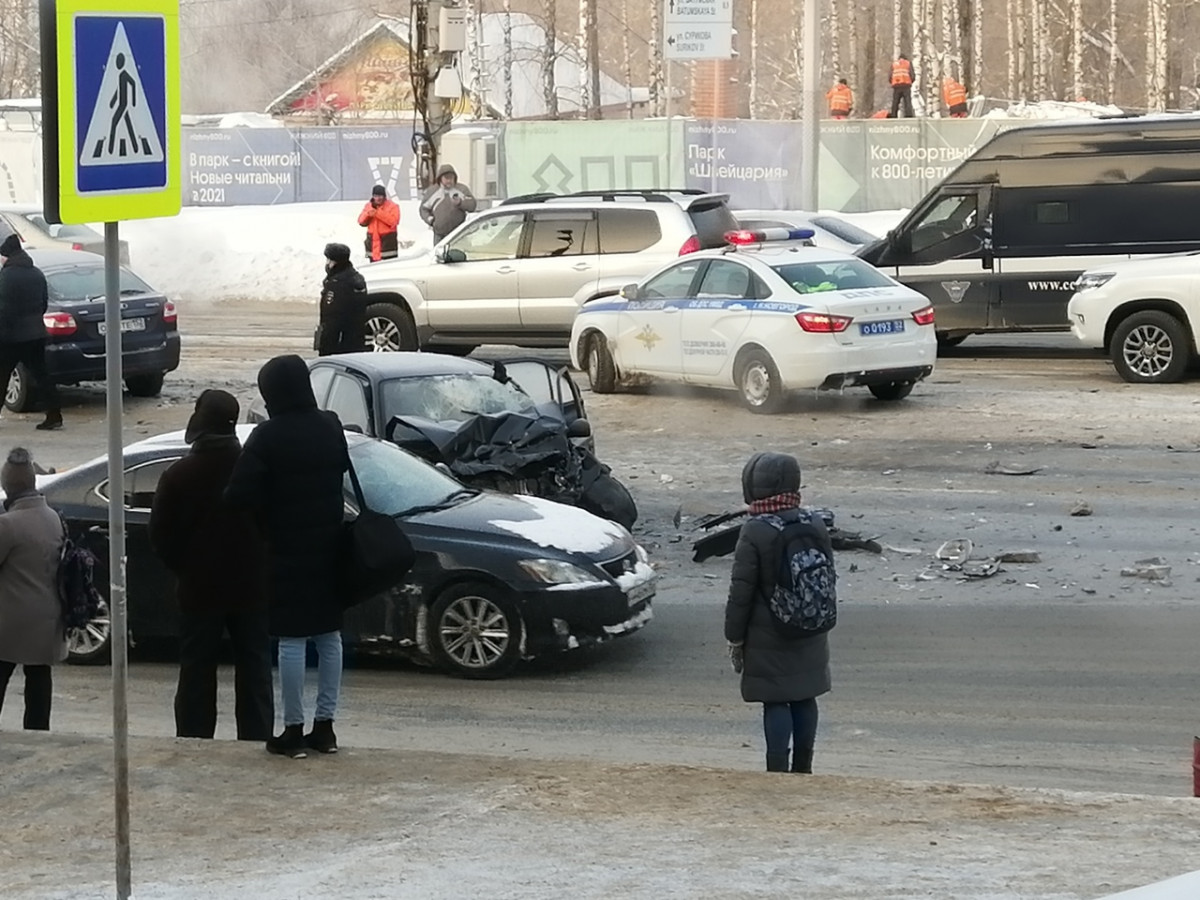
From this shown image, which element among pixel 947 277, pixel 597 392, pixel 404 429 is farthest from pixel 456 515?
pixel 947 277

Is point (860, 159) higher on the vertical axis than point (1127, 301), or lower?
higher

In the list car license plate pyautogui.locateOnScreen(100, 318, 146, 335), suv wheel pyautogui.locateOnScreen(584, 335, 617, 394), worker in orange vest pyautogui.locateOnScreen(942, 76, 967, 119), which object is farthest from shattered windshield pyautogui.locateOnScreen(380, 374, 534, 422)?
worker in orange vest pyautogui.locateOnScreen(942, 76, 967, 119)

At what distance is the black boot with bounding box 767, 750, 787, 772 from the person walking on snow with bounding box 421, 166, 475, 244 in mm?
19376

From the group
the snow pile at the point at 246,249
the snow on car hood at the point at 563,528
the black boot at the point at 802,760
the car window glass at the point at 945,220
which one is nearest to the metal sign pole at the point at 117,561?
the black boot at the point at 802,760

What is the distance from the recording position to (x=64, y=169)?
5.59 metres

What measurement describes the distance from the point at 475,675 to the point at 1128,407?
955 centimetres

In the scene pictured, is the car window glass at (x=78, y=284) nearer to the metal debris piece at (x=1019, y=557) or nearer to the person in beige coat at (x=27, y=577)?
the metal debris piece at (x=1019, y=557)

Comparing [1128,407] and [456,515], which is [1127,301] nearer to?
[1128,407]

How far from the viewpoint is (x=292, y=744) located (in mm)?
7867

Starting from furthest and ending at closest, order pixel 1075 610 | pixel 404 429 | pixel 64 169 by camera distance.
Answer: pixel 404 429 → pixel 1075 610 → pixel 64 169

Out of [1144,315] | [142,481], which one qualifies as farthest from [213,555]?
[1144,315]

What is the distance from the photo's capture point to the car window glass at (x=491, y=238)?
21.9 metres

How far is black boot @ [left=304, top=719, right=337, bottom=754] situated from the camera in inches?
311

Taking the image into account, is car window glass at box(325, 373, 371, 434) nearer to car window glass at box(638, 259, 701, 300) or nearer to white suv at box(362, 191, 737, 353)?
car window glass at box(638, 259, 701, 300)
